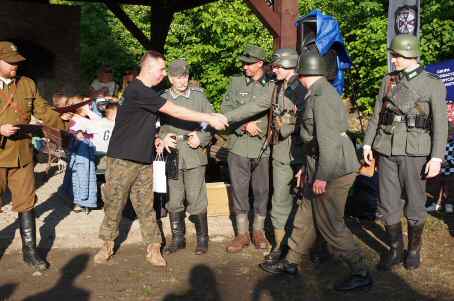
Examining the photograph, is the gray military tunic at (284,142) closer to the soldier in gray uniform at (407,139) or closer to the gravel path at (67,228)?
the soldier in gray uniform at (407,139)

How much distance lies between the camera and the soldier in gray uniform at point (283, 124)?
506cm

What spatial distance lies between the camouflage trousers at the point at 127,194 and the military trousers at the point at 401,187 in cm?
213

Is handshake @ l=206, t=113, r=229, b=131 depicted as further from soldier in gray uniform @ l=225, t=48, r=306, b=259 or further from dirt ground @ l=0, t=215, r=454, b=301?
dirt ground @ l=0, t=215, r=454, b=301

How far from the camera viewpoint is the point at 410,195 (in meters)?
4.84

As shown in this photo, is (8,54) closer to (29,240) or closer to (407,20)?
(29,240)

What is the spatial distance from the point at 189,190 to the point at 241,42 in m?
10.3

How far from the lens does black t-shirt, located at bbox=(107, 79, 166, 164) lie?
4.65 meters

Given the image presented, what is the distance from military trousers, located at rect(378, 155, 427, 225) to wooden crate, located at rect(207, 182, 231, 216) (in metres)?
2.24

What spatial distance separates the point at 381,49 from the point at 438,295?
10.3 m

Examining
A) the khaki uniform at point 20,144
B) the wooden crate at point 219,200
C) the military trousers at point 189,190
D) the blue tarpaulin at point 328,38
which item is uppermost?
the blue tarpaulin at point 328,38

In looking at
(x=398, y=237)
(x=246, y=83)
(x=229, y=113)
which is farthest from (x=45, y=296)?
(x=398, y=237)

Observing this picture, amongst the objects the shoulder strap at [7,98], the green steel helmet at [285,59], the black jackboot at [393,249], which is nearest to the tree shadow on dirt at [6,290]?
the shoulder strap at [7,98]

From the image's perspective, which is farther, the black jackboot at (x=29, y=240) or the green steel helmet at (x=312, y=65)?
the black jackboot at (x=29, y=240)

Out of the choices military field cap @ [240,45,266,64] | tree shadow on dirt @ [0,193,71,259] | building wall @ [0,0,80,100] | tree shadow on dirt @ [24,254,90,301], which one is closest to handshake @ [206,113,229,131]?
military field cap @ [240,45,266,64]
